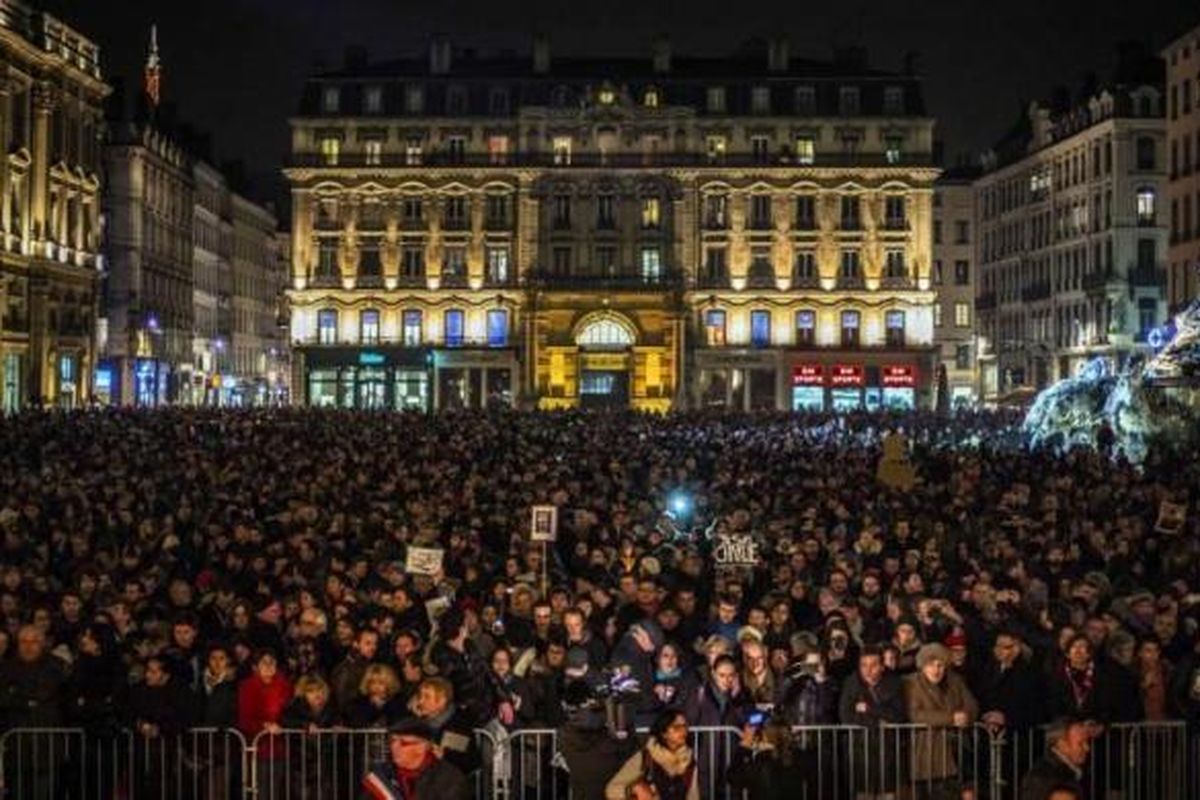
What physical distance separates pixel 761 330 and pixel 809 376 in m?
3.95

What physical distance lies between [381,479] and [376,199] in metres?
81.4

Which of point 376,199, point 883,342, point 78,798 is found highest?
point 376,199

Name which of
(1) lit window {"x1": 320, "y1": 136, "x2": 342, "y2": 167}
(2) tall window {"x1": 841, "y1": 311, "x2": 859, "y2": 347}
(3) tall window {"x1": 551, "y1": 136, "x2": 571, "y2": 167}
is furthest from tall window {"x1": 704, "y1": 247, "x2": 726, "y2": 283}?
(1) lit window {"x1": 320, "y1": 136, "x2": 342, "y2": 167}

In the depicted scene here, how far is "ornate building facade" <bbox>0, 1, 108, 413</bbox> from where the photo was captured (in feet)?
260

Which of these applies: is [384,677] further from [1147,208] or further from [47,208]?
[1147,208]

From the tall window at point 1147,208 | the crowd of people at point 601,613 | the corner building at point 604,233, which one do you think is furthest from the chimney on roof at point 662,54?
the crowd of people at point 601,613

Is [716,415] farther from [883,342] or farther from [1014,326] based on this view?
[1014,326]

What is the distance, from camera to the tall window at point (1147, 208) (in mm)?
96875

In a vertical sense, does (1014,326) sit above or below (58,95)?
below

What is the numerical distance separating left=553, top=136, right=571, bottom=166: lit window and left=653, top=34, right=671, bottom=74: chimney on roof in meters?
6.73

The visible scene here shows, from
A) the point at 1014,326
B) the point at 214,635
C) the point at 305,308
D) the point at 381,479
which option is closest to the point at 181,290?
the point at 305,308

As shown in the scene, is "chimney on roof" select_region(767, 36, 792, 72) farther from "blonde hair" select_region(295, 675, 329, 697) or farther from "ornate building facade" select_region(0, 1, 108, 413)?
"blonde hair" select_region(295, 675, 329, 697)

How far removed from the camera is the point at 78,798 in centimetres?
1355

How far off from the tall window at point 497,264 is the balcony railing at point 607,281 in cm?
176
